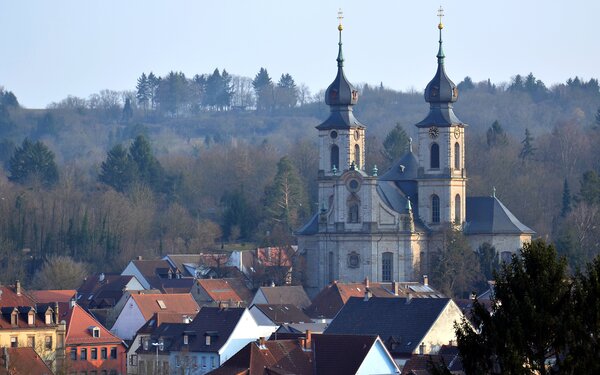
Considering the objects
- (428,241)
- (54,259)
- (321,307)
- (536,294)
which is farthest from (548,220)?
(536,294)

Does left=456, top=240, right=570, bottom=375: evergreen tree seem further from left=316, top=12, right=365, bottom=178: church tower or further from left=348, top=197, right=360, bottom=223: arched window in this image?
left=316, top=12, right=365, bottom=178: church tower

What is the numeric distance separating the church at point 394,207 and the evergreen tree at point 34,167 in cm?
4166

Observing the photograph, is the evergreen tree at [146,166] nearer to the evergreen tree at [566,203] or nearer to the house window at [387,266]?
the evergreen tree at [566,203]

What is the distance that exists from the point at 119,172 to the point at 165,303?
56.3 metres

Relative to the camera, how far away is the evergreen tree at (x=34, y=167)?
148 meters

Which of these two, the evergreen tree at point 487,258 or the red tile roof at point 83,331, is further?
the evergreen tree at point 487,258

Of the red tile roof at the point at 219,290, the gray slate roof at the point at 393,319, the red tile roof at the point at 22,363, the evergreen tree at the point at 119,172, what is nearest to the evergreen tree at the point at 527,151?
the evergreen tree at the point at 119,172

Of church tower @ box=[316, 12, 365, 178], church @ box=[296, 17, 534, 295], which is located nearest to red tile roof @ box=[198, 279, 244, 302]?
church @ box=[296, 17, 534, 295]

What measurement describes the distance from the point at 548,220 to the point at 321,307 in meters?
41.1

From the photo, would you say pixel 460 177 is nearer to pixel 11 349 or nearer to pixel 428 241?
pixel 428 241

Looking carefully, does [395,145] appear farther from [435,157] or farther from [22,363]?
[22,363]

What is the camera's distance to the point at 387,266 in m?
106

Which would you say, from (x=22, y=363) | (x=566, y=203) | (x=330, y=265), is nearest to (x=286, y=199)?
(x=566, y=203)

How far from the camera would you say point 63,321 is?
76688 mm
